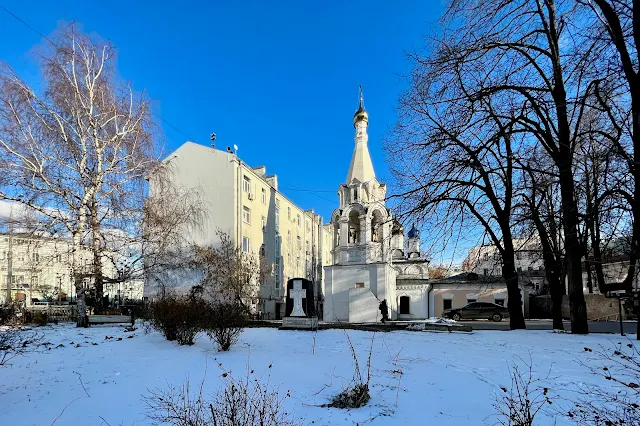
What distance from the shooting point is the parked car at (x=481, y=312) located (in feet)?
92.5

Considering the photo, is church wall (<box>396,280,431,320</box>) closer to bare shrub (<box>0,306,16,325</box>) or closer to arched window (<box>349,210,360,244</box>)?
arched window (<box>349,210,360,244</box>)

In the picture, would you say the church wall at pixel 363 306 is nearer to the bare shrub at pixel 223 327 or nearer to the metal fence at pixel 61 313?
the metal fence at pixel 61 313

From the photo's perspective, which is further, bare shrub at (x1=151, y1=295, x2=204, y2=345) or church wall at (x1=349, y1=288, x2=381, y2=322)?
church wall at (x1=349, y1=288, x2=381, y2=322)

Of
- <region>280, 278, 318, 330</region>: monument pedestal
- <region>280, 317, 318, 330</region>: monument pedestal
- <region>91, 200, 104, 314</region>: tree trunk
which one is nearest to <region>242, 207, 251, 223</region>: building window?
<region>91, 200, 104, 314</region>: tree trunk

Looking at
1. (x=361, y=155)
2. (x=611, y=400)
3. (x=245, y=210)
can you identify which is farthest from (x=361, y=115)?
(x=611, y=400)

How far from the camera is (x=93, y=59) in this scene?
1702 centimetres

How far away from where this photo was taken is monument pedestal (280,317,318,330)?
43.7ft

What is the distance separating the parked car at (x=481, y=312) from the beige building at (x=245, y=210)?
14.6m

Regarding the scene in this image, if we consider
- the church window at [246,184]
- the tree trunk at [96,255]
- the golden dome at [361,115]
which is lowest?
the tree trunk at [96,255]

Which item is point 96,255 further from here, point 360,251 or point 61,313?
point 360,251

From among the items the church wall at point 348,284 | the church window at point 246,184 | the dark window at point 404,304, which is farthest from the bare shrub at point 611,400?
the dark window at point 404,304

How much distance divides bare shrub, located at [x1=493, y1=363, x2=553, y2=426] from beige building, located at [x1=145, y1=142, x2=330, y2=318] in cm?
2131

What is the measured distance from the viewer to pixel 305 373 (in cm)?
651

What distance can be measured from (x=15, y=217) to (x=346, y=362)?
50.5 ft
